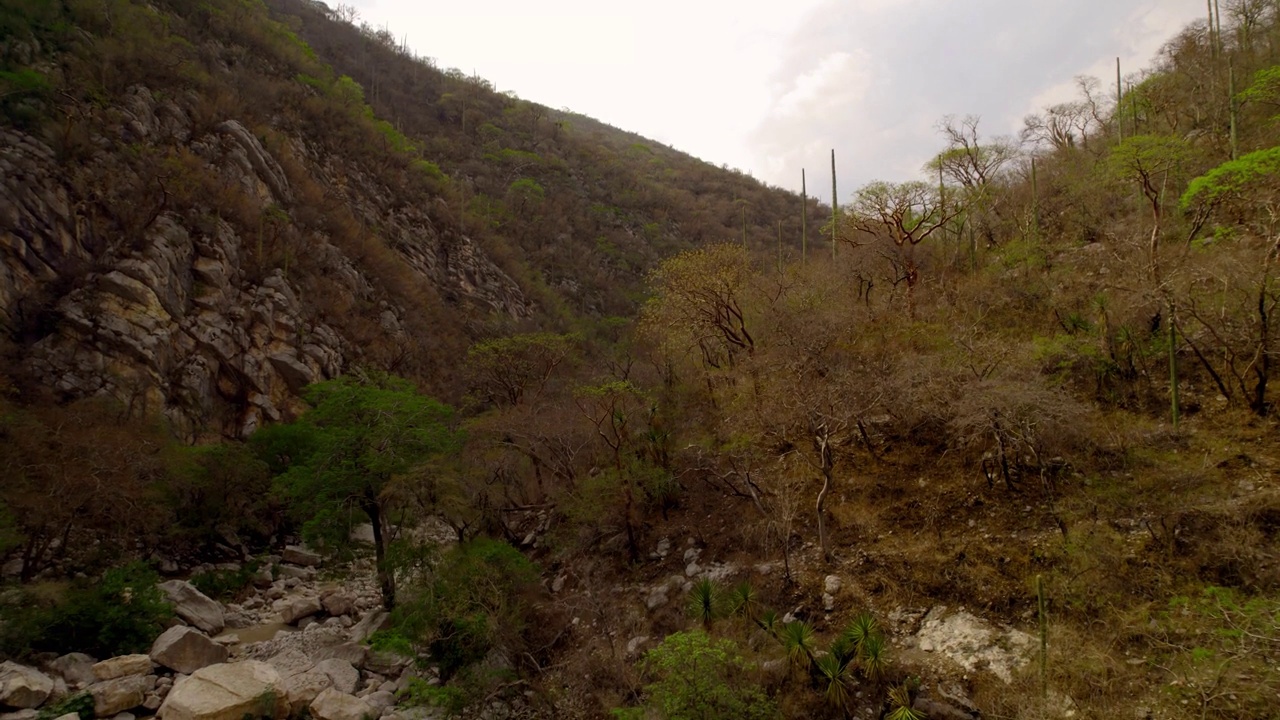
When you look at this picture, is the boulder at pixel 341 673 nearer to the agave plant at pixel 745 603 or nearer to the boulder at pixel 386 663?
the boulder at pixel 386 663

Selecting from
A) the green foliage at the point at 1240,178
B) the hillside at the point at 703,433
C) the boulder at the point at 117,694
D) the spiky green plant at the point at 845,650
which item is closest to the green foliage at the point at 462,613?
the hillside at the point at 703,433

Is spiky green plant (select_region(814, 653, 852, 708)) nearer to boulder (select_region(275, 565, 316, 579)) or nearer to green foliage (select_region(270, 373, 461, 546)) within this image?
green foliage (select_region(270, 373, 461, 546))

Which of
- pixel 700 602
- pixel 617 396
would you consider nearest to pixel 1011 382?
pixel 700 602

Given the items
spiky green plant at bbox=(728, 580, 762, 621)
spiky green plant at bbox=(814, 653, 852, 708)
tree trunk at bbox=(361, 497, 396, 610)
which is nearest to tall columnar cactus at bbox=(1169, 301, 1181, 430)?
spiky green plant at bbox=(814, 653, 852, 708)

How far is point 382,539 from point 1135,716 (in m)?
16.5

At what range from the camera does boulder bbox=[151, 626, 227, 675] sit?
41.7 ft

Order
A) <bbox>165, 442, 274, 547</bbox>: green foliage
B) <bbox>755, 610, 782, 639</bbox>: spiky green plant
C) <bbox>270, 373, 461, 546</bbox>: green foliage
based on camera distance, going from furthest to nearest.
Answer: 1. <bbox>165, 442, 274, 547</bbox>: green foliage
2. <bbox>270, 373, 461, 546</bbox>: green foliage
3. <bbox>755, 610, 782, 639</bbox>: spiky green plant

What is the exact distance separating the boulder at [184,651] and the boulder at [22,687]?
1.79m

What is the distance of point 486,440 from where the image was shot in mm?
20812

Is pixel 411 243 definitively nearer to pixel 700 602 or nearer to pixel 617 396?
pixel 617 396

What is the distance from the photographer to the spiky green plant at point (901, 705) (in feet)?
30.6

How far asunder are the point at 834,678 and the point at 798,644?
786 millimetres

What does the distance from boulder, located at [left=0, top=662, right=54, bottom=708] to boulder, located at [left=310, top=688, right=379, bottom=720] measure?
177 inches

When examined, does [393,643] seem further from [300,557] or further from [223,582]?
[300,557]
